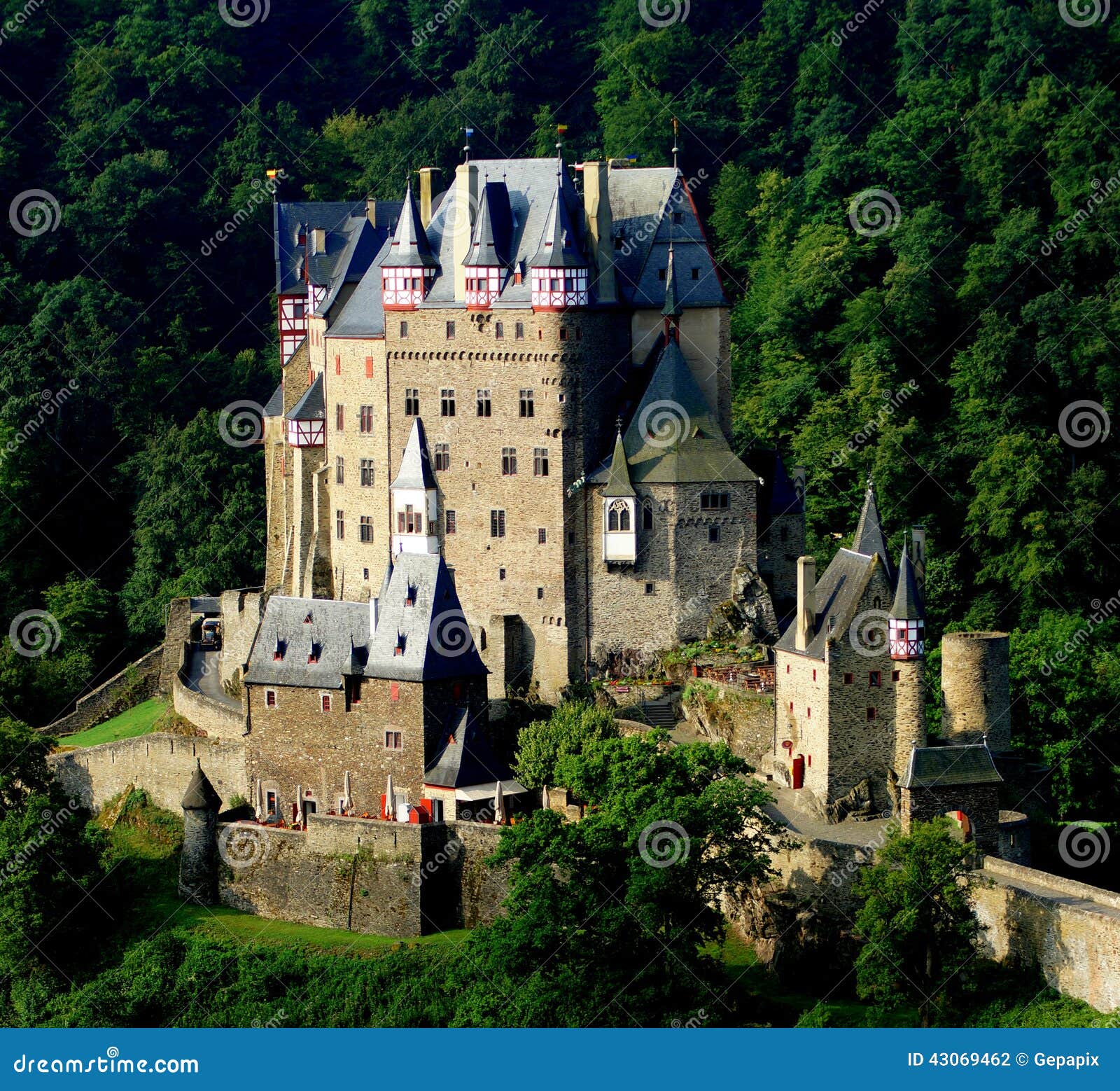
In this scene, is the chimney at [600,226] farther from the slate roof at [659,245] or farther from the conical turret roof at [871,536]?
→ the conical turret roof at [871,536]

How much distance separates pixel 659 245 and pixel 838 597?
39.5 ft

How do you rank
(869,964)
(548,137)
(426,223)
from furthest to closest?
(548,137), (426,223), (869,964)

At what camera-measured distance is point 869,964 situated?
55781mm

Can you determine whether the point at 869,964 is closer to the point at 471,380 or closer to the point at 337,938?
the point at 337,938

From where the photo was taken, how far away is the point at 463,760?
61.8 m

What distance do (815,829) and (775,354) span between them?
23962mm

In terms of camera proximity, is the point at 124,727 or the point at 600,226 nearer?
the point at 600,226

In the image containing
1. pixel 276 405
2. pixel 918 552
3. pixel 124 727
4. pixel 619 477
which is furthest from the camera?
pixel 276 405

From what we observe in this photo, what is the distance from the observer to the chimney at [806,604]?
61.0 meters

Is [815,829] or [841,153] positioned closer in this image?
[815,829]

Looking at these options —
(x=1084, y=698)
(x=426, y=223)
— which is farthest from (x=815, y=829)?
(x=426, y=223)

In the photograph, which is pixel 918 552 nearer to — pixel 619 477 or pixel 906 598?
pixel 906 598

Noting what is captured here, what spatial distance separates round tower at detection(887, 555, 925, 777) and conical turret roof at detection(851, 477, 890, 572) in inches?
32.2

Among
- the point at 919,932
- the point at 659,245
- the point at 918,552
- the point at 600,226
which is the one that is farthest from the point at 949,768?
the point at 600,226
